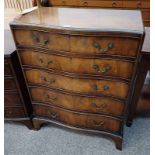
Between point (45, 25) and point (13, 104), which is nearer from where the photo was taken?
point (45, 25)

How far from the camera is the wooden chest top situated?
1.01 metres

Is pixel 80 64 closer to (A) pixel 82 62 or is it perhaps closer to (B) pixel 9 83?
(A) pixel 82 62

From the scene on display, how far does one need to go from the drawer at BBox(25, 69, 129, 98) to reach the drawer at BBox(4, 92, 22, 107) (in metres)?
0.20

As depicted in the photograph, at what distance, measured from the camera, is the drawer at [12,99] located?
58.2 inches

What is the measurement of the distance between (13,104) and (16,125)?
335 mm

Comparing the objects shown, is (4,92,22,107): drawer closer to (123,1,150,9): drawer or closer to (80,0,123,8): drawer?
(80,0,123,8): drawer

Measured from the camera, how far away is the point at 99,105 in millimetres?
1325

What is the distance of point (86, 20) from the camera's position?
1.15 metres

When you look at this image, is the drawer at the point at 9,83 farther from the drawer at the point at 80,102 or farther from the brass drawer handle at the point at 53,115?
the brass drawer handle at the point at 53,115

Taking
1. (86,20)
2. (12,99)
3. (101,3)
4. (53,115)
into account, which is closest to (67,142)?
(53,115)

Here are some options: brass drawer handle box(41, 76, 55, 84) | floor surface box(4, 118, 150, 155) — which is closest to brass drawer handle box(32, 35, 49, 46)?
brass drawer handle box(41, 76, 55, 84)

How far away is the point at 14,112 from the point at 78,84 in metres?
0.71
